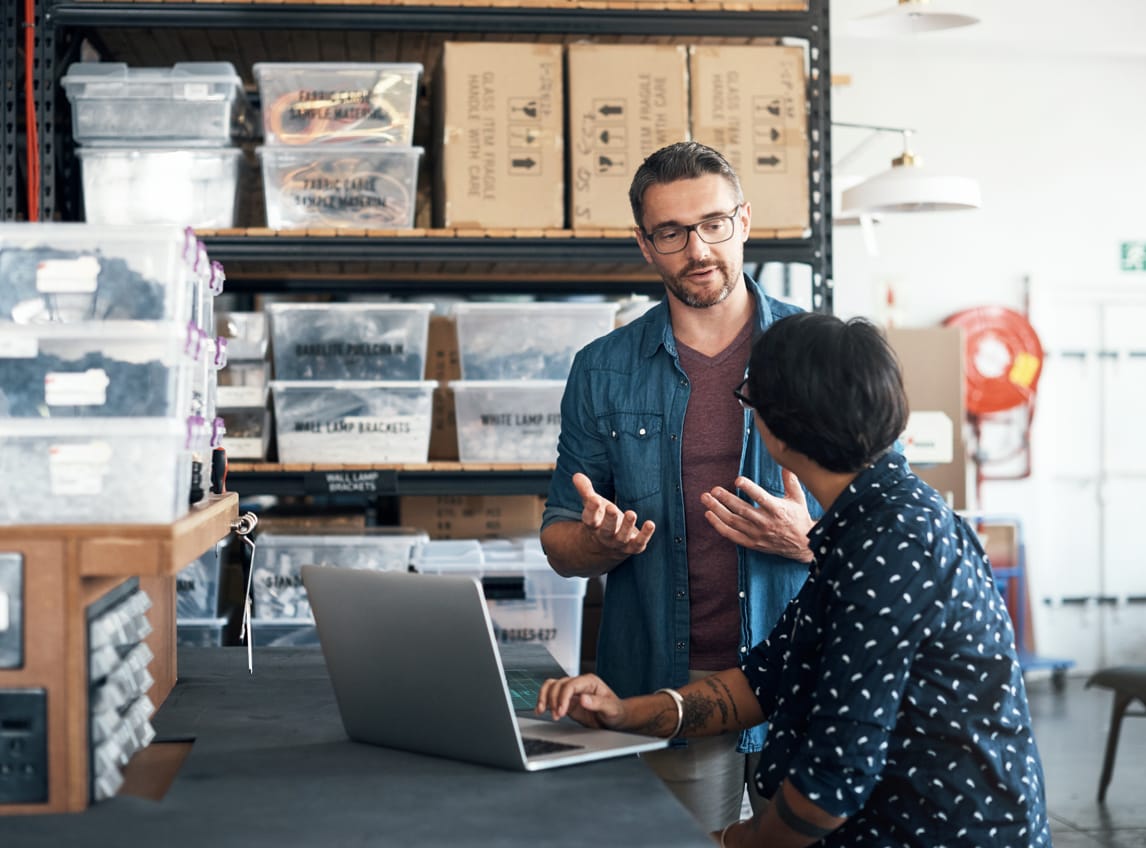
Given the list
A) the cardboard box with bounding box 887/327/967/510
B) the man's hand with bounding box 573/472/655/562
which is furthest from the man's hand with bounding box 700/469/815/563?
the cardboard box with bounding box 887/327/967/510

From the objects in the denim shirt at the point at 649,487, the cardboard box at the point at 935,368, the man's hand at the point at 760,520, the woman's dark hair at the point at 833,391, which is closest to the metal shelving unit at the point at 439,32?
the denim shirt at the point at 649,487

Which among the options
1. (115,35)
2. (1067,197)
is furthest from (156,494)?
(1067,197)

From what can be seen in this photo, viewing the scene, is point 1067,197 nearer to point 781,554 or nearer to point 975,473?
point 975,473

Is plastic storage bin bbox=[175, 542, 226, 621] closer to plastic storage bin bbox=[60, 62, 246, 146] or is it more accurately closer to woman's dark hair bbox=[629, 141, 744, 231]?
plastic storage bin bbox=[60, 62, 246, 146]

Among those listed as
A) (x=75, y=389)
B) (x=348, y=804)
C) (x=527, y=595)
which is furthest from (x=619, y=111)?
(x=348, y=804)

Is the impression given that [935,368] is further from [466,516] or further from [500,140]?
[500,140]

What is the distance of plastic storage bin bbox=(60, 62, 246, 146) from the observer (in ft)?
8.98

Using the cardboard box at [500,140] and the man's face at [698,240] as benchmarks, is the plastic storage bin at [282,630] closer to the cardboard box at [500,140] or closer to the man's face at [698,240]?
the cardboard box at [500,140]

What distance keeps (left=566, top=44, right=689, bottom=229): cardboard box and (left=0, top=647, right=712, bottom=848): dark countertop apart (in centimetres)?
155

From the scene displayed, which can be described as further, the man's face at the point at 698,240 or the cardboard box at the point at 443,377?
the cardboard box at the point at 443,377

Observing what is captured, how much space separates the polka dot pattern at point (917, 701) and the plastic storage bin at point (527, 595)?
5.19 feet

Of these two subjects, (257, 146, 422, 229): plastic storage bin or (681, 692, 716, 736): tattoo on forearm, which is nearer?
(681, 692, 716, 736): tattoo on forearm

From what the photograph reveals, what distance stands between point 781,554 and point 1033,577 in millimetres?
5553

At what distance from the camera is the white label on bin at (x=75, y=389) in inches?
52.7
